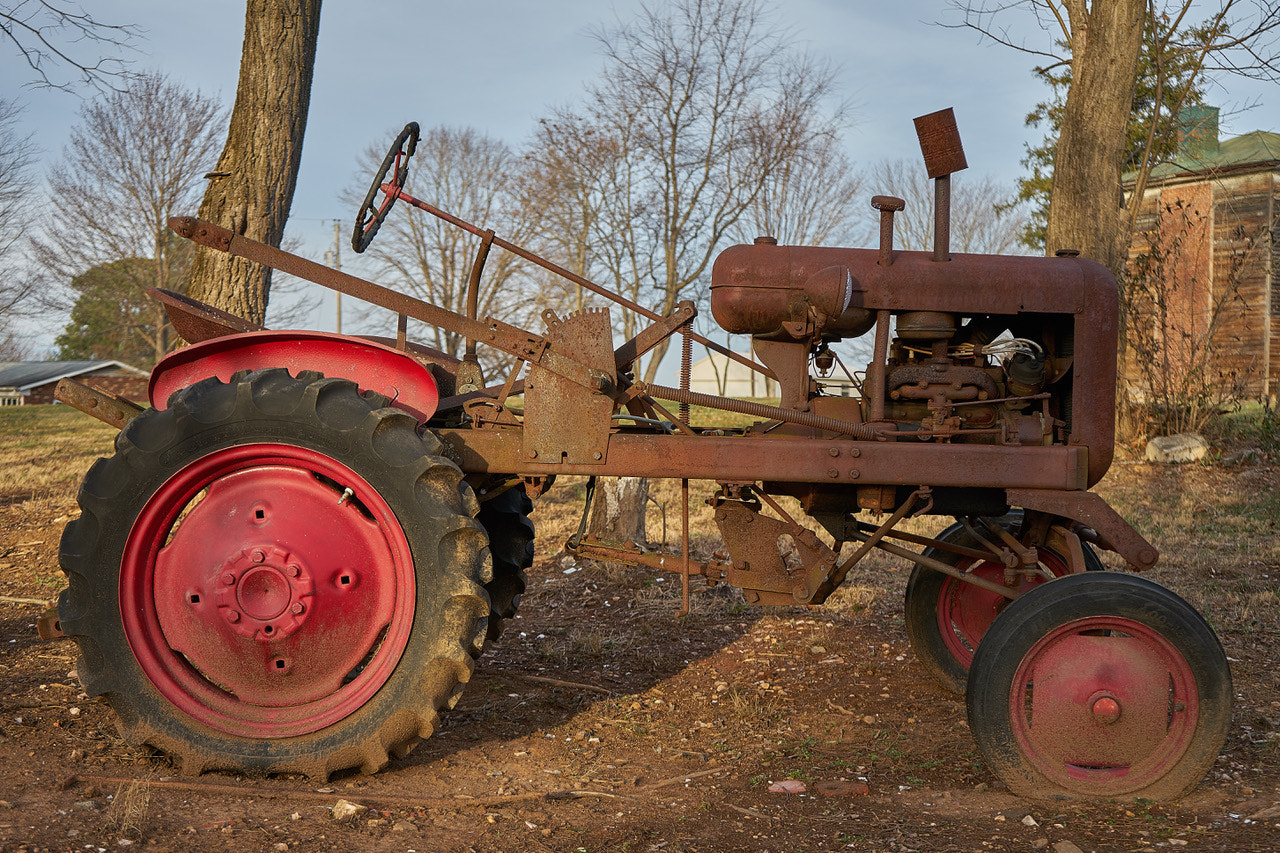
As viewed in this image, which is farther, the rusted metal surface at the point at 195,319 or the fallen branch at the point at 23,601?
the fallen branch at the point at 23,601

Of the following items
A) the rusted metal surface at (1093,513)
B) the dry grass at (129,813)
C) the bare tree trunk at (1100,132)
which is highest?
the bare tree trunk at (1100,132)

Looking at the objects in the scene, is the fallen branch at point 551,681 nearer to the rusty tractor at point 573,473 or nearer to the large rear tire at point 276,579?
the rusty tractor at point 573,473

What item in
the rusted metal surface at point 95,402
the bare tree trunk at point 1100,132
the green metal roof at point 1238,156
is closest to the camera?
the rusted metal surface at point 95,402

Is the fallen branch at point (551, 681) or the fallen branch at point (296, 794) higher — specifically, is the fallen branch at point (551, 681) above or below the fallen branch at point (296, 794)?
above

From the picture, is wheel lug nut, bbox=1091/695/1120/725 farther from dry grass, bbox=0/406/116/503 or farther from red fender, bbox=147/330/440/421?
dry grass, bbox=0/406/116/503

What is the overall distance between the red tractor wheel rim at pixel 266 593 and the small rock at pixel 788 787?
136 cm

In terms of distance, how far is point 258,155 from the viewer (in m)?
6.61

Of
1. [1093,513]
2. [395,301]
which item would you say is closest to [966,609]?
[1093,513]

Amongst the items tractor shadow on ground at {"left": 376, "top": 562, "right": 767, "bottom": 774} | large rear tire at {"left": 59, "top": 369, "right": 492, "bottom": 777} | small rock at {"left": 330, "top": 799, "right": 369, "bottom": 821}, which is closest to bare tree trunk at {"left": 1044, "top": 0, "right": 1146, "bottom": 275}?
tractor shadow on ground at {"left": 376, "top": 562, "right": 767, "bottom": 774}

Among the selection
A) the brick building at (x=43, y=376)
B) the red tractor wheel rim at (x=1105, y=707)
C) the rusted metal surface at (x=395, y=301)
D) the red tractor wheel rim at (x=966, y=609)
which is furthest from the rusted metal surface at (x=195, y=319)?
the brick building at (x=43, y=376)

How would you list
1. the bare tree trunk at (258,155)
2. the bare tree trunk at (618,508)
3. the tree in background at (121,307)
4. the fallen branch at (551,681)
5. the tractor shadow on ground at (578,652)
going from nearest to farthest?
1. the tractor shadow on ground at (578,652)
2. the fallen branch at (551,681)
3. the bare tree trunk at (258,155)
4. the bare tree trunk at (618,508)
5. the tree in background at (121,307)

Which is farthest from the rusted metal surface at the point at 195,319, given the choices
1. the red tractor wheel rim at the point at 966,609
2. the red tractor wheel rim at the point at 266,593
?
the red tractor wheel rim at the point at 966,609

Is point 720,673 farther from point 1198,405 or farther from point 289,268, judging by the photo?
point 1198,405

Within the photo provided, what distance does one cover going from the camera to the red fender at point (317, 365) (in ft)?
12.4
